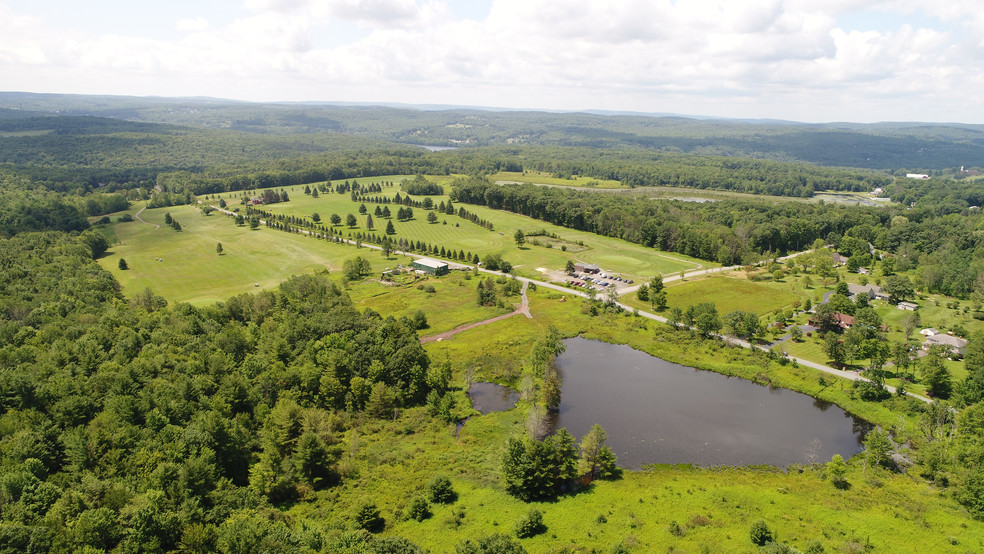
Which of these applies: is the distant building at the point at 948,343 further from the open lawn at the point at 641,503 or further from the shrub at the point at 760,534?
the shrub at the point at 760,534

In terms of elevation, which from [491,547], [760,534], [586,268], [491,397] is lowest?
[491,397]

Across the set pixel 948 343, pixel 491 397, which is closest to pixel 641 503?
pixel 491 397

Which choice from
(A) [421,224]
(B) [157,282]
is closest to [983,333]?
(A) [421,224]

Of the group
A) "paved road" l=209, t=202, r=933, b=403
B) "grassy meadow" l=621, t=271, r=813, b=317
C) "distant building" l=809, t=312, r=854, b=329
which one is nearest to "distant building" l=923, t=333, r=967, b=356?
"distant building" l=809, t=312, r=854, b=329

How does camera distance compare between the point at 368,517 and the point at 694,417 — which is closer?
the point at 368,517

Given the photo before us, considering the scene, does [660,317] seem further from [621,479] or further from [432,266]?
[432,266]

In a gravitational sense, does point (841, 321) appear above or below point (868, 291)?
below

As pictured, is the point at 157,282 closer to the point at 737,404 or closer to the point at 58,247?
the point at 58,247
